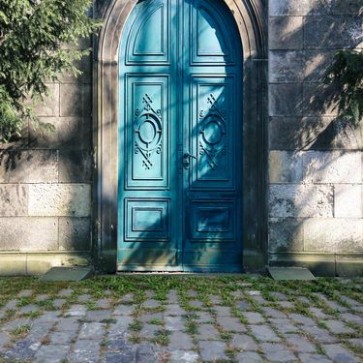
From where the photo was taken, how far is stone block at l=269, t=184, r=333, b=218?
6094mm

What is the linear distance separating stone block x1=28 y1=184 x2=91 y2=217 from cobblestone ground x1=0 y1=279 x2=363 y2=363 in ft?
3.64

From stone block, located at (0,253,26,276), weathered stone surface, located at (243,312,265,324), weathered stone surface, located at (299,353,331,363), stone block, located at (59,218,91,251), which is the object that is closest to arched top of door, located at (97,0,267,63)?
stone block, located at (59,218,91,251)

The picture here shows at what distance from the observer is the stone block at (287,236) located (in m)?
6.08

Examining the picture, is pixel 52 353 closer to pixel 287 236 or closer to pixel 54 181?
pixel 54 181

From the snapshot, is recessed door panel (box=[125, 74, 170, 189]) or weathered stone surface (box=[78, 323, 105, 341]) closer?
weathered stone surface (box=[78, 323, 105, 341])

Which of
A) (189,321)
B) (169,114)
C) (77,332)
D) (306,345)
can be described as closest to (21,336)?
(77,332)

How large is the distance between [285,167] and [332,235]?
0.92m

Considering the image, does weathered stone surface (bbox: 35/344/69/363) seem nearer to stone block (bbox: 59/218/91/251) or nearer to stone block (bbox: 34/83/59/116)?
stone block (bbox: 59/218/91/251)

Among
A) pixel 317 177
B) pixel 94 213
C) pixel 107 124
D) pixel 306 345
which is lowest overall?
pixel 306 345

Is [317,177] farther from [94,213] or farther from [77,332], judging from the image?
[77,332]

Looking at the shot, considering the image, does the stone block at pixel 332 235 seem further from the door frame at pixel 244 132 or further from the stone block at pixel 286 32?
the stone block at pixel 286 32

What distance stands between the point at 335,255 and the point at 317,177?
0.89 meters

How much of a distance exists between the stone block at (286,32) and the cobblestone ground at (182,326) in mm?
2707

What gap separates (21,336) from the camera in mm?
3928
